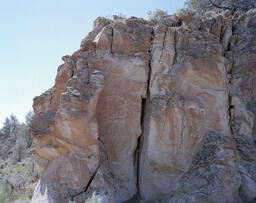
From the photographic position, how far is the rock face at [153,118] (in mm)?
6398

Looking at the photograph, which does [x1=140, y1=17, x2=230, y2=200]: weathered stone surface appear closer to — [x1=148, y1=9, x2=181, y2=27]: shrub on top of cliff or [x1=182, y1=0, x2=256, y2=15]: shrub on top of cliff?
[x1=148, y1=9, x2=181, y2=27]: shrub on top of cliff

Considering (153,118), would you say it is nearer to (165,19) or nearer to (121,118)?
(121,118)

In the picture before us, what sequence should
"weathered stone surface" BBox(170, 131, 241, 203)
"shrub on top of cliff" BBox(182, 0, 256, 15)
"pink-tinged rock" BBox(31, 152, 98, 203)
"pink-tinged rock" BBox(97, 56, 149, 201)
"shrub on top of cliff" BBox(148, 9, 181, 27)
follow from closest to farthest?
"weathered stone surface" BBox(170, 131, 241, 203) < "pink-tinged rock" BBox(31, 152, 98, 203) < "pink-tinged rock" BBox(97, 56, 149, 201) < "shrub on top of cliff" BBox(148, 9, 181, 27) < "shrub on top of cliff" BBox(182, 0, 256, 15)

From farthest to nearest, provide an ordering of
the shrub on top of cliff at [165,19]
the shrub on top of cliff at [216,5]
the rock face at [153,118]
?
the shrub on top of cliff at [216,5], the shrub on top of cliff at [165,19], the rock face at [153,118]

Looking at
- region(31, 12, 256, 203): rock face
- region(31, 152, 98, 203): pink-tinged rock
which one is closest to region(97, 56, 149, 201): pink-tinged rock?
region(31, 12, 256, 203): rock face

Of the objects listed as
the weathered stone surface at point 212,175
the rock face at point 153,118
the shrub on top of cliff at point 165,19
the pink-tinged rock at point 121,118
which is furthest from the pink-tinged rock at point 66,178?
the shrub on top of cliff at point 165,19

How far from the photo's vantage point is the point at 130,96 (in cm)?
795

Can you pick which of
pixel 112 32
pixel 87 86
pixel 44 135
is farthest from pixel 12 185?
pixel 112 32

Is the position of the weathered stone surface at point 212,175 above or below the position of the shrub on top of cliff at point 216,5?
below

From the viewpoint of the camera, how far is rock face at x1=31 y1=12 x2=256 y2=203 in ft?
21.0

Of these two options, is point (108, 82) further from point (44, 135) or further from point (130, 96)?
point (44, 135)

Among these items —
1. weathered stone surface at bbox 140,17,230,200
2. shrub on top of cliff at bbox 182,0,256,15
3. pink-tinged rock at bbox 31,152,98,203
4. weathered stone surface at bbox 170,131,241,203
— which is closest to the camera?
weathered stone surface at bbox 170,131,241,203

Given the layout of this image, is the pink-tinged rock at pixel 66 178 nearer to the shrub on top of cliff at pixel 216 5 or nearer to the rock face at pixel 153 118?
the rock face at pixel 153 118

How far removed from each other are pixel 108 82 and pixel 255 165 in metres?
5.61
